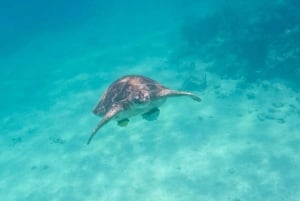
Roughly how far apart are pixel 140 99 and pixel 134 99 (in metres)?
0.17

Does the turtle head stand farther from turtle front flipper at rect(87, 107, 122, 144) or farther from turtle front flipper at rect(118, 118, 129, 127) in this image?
turtle front flipper at rect(118, 118, 129, 127)

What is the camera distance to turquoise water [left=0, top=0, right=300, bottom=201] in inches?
663

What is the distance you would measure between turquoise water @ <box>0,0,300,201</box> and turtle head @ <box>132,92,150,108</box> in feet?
24.8

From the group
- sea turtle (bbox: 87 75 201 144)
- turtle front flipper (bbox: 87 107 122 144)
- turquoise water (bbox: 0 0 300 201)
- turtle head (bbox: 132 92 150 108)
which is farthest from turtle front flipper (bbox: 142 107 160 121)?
turquoise water (bbox: 0 0 300 201)

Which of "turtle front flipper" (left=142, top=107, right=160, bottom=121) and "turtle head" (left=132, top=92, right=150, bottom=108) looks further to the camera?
"turtle front flipper" (left=142, top=107, right=160, bottom=121)

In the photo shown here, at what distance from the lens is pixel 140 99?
957 cm

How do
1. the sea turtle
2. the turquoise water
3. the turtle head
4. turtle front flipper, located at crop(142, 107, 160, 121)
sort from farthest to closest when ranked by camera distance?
1. the turquoise water
2. turtle front flipper, located at crop(142, 107, 160, 121)
3. the sea turtle
4. the turtle head

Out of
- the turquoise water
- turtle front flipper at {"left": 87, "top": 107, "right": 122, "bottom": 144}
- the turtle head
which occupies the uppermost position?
the turquoise water

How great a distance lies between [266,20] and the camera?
28.4m

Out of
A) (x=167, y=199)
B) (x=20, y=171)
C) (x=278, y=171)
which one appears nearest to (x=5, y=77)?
(x=20, y=171)

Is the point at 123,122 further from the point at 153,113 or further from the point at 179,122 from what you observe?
the point at 179,122

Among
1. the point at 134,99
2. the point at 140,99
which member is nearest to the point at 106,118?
the point at 134,99

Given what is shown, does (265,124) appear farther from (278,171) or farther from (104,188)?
(104,188)

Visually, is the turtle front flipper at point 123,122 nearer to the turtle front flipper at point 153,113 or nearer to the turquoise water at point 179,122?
the turtle front flipper at point 153,113
